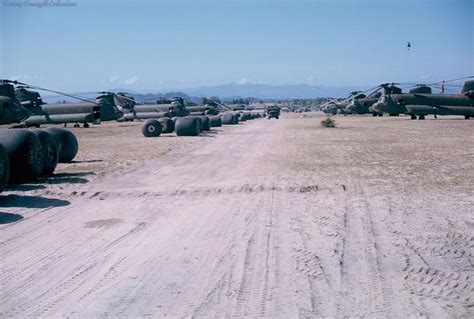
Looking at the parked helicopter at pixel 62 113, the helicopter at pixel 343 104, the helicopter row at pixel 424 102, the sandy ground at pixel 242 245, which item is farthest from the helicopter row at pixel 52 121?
the helicopter row at pixel 424 102

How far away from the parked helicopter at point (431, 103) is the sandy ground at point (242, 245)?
127 ft

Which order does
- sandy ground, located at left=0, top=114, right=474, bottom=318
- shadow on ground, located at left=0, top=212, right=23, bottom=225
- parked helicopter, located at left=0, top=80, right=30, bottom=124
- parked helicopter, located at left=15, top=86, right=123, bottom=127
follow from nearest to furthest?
sandy ground, located at left=0, top=114, right=474, bottom=318 < shadow on ground, located at left=0, top=212, right=23, bottom=225 < parked helicopter, located at left=0, top=80, right=30, bottom=124 < parked helicopter, located at left=15, top=86, right=123, bottom=127

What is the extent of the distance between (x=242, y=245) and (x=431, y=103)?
48732 millimetres

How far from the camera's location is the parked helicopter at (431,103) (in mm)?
51250

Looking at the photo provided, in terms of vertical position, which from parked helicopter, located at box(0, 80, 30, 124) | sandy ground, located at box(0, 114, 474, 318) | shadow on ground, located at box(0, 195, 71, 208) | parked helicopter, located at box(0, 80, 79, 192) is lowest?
sandy ground, located at box(0, 114, 474, 318)

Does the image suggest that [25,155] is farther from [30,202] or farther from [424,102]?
[424,102]

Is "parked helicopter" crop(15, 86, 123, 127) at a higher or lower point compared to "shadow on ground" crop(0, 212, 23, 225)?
higher

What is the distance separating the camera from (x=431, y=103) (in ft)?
171

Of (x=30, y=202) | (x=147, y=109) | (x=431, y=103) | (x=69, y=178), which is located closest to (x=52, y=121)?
(x=147, y=109)

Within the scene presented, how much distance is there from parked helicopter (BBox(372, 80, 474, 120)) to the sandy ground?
1523 inches

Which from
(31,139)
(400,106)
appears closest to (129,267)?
(31,139)

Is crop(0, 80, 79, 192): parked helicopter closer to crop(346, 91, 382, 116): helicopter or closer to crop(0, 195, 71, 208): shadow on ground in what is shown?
crop(0, 195, 71, 208): shadow on ground

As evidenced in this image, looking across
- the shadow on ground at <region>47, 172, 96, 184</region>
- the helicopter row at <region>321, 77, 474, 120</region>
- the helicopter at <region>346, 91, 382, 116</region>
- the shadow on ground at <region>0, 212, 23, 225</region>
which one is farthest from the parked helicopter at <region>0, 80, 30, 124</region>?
the helicopter at <region>346, 91, 382, 116</region>

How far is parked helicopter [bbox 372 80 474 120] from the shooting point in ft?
168
